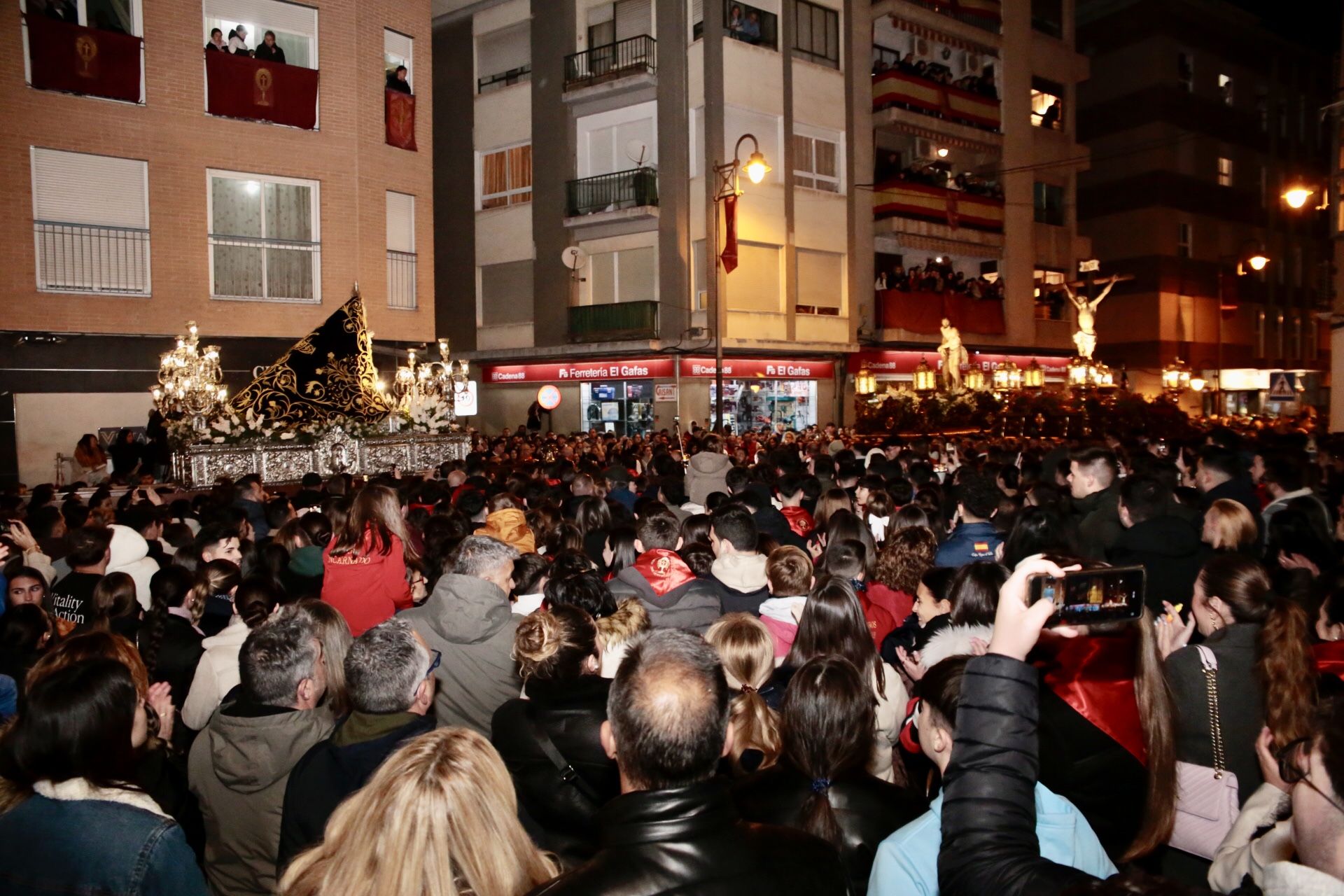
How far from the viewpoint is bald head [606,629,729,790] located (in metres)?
2.25

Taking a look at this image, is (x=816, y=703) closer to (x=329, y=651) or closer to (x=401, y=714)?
(x=401, y=714)

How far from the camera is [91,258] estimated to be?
18.8 meters

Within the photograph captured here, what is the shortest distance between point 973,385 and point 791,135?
1091 cm

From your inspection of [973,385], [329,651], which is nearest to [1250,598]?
[329,651]

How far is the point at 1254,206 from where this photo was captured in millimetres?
45312

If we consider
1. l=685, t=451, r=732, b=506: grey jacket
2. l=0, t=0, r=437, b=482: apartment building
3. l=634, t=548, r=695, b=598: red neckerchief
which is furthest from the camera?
l=0, t=0, r=437, b=482: apartment building

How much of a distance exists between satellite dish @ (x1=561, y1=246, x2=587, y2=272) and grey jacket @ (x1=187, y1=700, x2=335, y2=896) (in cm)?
2726

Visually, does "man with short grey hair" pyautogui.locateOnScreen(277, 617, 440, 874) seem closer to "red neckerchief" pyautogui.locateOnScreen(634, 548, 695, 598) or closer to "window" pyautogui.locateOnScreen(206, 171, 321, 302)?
"red neckerchief" pyautogui.locateOnScreen(634, 548, 695, 598)

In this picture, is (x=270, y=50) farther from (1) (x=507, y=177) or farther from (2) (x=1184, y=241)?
(2) (x=1184, y=241)

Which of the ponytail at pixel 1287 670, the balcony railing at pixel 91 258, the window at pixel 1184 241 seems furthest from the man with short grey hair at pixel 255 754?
the window at pixel 1184 241

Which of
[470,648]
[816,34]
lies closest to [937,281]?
[816,34]

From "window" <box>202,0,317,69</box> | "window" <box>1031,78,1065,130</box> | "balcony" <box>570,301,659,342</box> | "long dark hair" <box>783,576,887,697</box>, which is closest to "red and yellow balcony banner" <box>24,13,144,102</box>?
"window" <box>202,0,317,69</box>

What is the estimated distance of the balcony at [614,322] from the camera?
94.1ft

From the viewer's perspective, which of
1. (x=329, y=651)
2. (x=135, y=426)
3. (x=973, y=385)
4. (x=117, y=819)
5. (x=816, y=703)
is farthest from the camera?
(x=973, y=385)
